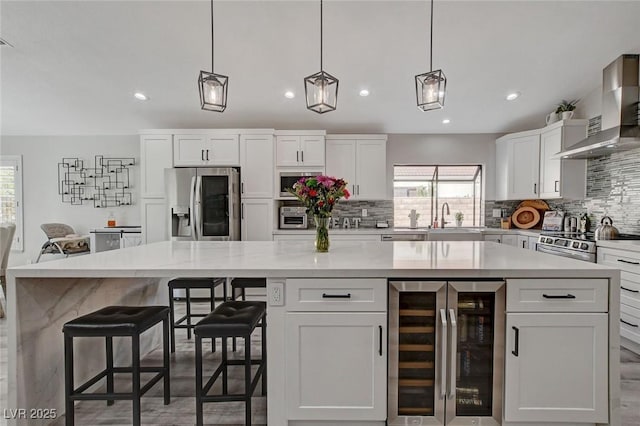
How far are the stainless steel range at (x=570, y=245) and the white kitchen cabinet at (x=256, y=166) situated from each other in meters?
3.55

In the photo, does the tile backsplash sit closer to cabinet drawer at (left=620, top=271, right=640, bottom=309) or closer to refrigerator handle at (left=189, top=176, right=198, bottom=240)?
cabinet drawer at (left=620, top=271, right=640, bottom=309)

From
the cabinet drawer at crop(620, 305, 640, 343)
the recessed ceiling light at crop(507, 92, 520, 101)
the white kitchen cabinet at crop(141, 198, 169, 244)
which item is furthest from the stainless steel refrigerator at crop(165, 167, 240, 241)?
the cabinet drawer at crop(620, 305, 640, 343)

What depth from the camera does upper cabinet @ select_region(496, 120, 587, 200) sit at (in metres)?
4.12

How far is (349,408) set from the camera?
1.68m

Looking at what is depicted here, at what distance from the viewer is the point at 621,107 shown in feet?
10.7

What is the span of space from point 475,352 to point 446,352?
0.71 feet

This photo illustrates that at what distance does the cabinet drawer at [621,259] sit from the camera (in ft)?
9.45

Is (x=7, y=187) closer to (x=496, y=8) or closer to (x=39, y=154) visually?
(x=39, y=154)

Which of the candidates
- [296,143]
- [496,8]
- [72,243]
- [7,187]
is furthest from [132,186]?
[496,8]

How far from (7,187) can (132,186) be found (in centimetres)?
213

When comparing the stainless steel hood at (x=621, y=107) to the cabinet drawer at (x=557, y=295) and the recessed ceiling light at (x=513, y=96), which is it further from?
the cabinet drawer at (x=557, y=295)

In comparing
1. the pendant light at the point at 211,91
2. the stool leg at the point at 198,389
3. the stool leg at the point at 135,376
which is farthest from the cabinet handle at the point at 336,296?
the pendant light at the point at 211,91

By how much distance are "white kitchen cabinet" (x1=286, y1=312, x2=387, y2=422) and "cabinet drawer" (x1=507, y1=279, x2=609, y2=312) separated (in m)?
0.74

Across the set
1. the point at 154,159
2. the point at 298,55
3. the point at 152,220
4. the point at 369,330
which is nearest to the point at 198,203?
the point at 152,220
